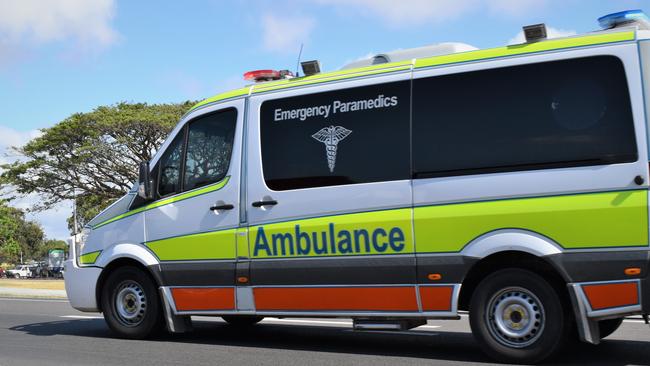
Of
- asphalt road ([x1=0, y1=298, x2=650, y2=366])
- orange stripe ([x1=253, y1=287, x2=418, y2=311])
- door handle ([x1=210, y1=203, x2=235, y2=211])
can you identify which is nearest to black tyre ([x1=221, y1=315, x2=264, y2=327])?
asphalt road ([x1=0, y1=298, x2=650, y2=366])

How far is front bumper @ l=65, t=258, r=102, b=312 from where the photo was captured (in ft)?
28.9

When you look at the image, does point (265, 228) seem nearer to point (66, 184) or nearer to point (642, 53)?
point (642, 53)

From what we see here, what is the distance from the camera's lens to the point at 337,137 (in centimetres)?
730

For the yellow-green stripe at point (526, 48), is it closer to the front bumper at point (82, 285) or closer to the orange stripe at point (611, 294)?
the orange stripe at point (611, 294)

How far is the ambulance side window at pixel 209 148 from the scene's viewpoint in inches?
316

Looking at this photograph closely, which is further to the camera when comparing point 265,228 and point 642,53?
point 265,228

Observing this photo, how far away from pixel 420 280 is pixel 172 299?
3.01 meters

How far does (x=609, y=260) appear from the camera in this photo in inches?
231

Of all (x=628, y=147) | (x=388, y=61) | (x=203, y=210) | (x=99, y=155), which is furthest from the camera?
(x=99, y=155)

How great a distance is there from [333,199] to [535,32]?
2412 millimetres

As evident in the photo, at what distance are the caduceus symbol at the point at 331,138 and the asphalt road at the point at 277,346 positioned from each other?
1.92m

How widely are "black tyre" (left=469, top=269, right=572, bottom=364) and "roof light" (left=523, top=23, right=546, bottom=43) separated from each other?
6.76ft

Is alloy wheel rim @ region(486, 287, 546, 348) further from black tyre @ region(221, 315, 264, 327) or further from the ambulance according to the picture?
black tyre @ region(221, 315, 264, 327)

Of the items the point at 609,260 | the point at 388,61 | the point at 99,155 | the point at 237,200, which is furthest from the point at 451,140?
the point at 99,155
